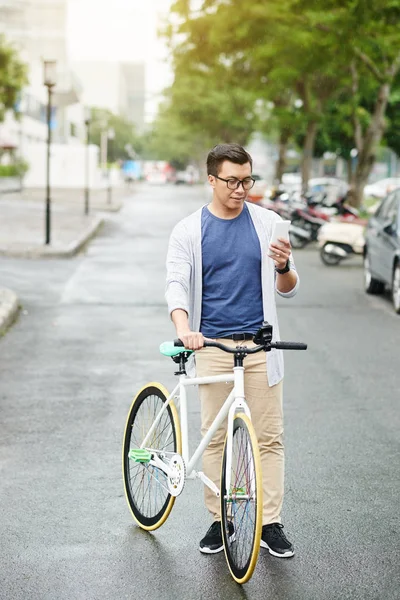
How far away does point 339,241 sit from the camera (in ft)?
66.7

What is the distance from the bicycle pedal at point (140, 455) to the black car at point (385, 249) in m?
8.87

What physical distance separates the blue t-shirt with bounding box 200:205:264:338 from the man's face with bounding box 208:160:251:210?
12 cm

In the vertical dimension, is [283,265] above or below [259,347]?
above

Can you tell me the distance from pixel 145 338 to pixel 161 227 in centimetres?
2112

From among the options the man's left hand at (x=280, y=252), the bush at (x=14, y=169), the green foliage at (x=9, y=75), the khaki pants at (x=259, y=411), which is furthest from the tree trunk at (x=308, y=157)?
the man's left hand at (x=280, y=252)

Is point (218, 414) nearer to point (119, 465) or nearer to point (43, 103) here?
point (119, 465)

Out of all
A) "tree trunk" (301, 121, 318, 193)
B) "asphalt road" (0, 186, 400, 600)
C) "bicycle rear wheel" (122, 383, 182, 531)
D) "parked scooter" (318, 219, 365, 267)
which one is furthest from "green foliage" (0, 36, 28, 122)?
"bicycle rear wheel" (122, 383, 182, 531)

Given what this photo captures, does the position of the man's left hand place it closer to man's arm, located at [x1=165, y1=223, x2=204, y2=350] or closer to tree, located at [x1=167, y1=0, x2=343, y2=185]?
man's arm, located at [x1=165, y1=223, x2=204, y2=350]

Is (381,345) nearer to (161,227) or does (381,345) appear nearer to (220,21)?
(220,21)

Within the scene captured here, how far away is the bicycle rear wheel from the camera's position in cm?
507

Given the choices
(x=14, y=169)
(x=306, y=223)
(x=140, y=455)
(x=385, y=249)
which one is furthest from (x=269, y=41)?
(x=14, y=169)

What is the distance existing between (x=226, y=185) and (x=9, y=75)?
44.9 metres

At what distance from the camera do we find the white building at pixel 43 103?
246 feet

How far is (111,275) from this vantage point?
59.8ft
